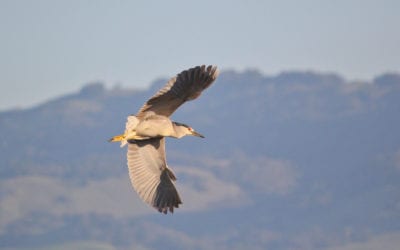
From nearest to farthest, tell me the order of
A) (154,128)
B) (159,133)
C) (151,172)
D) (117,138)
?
(117,138) < (154,128) < (159,133) < (151,172)

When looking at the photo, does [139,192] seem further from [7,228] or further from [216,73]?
[7,228]

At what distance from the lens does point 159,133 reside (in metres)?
27.3

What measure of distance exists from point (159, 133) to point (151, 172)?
3.93ft

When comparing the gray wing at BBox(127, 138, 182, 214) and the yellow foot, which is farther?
the gray wing at BBox(127, 138, 182, 214)

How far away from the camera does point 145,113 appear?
1073 inches

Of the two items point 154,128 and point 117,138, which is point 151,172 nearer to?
point 154,128

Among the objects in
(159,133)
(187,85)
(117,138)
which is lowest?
(117,138)

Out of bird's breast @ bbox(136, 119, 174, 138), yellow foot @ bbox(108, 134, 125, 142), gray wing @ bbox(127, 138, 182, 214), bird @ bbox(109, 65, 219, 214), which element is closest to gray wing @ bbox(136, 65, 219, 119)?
bird @ bbox(109, 65, 219, 214)

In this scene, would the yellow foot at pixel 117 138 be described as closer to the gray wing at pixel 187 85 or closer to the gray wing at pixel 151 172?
the gray wing at pixel 187 85

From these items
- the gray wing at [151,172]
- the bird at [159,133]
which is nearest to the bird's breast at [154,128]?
the bird at [159,133]

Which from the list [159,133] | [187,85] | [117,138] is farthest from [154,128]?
[187,85]

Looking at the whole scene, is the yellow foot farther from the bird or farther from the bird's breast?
the bird's breast

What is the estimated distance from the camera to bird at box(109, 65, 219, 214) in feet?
88.4

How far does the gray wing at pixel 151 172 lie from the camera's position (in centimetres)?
2791
